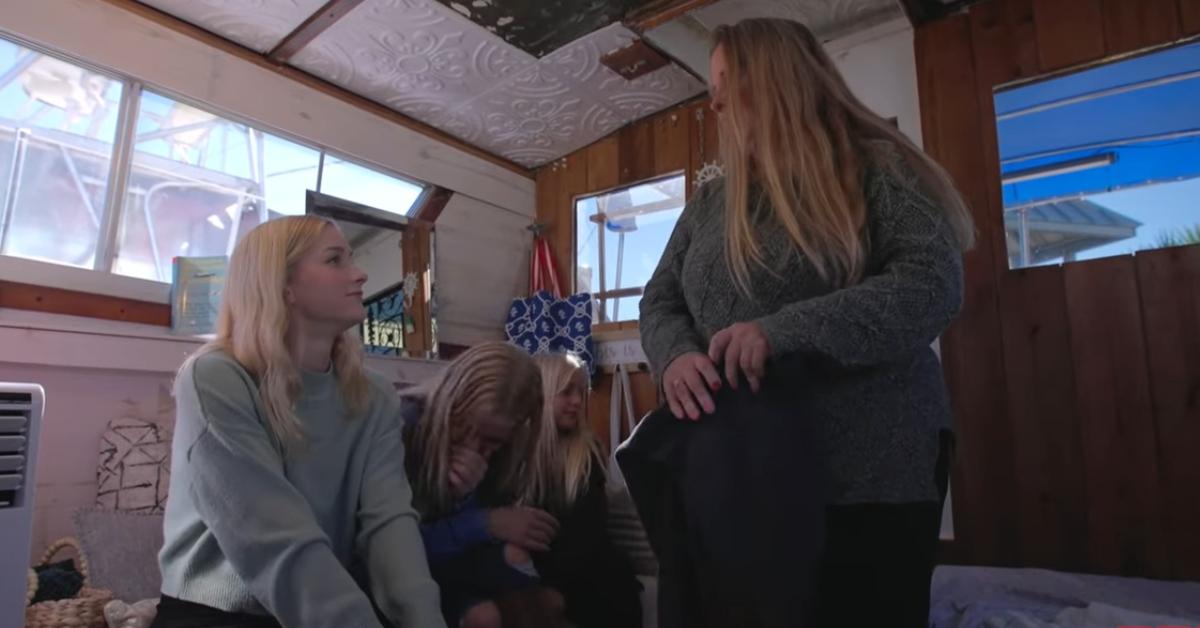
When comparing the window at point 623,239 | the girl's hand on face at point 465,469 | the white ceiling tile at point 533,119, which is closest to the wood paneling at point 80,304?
the girl's hand on face at point 465,469

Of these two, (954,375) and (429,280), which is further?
(429,280)

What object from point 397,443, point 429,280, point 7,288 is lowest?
point 397,443

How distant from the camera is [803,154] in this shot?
31.4 inches

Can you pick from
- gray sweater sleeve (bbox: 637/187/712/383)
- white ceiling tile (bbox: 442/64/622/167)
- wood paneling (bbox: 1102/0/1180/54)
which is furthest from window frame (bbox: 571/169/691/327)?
gray sweater sleeve (bbox: 637/187/712/383)

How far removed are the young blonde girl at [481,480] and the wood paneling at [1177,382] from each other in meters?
1.58

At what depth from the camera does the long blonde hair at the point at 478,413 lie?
1.43 meters

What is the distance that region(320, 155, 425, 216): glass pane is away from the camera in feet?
8.52

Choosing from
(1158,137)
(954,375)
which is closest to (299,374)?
(954,375)

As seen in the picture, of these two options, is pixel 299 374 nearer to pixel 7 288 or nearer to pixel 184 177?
pixel 7 288

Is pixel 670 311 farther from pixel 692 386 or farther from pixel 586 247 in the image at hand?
pixel 586 247

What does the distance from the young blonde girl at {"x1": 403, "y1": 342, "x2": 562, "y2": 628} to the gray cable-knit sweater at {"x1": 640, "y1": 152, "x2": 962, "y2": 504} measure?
2.40 ft

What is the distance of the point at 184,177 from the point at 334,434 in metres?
1.39

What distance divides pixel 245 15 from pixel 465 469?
1600mm

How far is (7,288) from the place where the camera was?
1738mm
